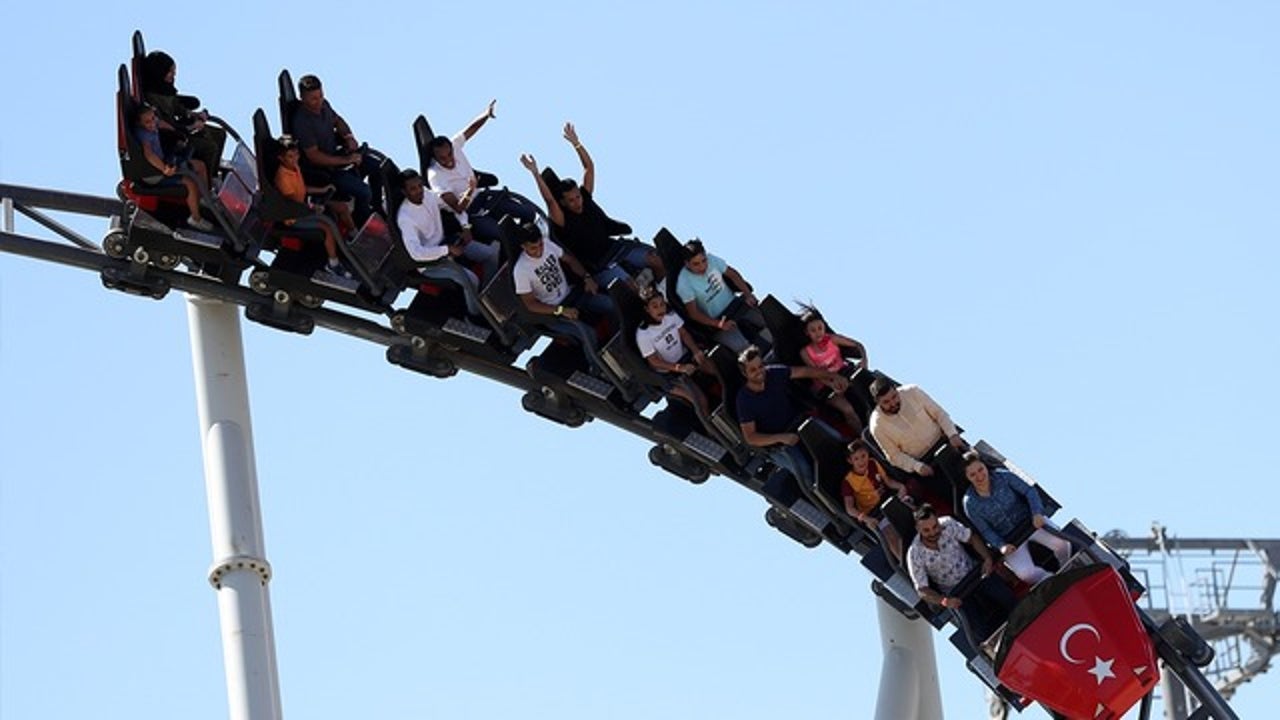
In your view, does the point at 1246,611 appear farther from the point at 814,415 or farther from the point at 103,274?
the point at 103,274

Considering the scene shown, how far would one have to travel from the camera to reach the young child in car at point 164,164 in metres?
12.0

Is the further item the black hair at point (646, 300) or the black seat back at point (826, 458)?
the black hair at point (646, 300)

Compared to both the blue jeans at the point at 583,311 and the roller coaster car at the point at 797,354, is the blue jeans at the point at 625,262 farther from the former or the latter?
the roller coaster car at the point at 797,354

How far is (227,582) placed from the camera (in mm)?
11828

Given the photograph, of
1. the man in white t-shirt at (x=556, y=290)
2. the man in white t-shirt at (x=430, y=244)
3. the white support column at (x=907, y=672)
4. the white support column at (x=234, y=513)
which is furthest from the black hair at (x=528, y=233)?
the white support column at (x=907, y=672)

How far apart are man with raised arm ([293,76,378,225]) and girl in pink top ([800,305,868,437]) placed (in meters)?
1.91

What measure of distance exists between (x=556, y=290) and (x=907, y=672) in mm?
2144

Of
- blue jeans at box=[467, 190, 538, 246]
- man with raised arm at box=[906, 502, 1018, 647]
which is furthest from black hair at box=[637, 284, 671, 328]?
man with raised arm at box=[906, 502, 1018, 647]

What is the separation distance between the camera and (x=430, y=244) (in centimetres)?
1220

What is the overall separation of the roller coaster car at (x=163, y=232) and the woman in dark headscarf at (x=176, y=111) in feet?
0.50

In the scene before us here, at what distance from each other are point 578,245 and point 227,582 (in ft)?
6.68

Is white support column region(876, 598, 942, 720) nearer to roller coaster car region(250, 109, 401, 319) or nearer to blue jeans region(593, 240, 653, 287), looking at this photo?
blue jeans region(593, 240, 653, 287)

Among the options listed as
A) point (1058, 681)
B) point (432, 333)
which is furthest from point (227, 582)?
point (1058, 681)

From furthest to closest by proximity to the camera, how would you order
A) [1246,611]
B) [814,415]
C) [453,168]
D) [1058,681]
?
[1246,611] < [453,168] < [814,415] < [1058,681]
